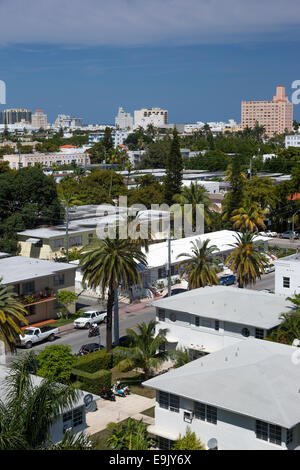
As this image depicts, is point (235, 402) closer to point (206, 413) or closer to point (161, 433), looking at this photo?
point (206, 413)

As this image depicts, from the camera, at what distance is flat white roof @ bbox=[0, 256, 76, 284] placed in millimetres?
40562

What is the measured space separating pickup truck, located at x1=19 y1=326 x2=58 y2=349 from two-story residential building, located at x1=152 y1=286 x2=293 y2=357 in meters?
7.21

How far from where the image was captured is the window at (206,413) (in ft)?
70.4

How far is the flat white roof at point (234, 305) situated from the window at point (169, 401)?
883 cm

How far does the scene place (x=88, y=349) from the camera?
3425 centimetres

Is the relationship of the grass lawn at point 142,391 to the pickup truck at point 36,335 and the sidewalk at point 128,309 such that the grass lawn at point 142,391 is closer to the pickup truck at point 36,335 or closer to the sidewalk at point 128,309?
the pickup truck at point 36,335

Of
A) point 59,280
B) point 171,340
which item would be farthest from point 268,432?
point 59,280

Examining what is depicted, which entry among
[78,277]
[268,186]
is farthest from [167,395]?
[268,186]

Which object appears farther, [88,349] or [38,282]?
[38,282]

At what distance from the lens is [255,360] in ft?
79.0

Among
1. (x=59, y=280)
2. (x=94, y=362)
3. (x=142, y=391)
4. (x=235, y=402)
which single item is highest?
(x=235, y=402)

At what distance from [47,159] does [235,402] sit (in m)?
142

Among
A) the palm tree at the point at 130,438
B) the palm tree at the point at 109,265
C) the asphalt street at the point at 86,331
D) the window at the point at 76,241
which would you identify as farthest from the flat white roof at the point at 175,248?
the palm tree at the point at 130,438
